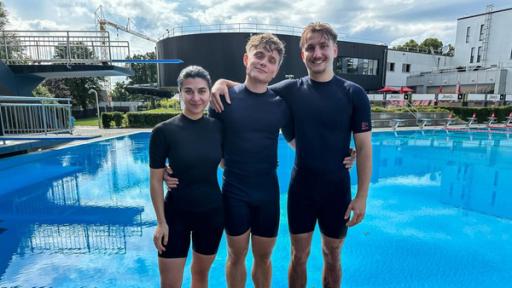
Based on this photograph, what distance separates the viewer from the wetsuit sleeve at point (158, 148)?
200 cm

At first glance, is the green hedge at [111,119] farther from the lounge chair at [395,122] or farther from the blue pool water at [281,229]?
the lounge chair at [395,122]

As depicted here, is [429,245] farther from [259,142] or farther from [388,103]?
[388,103]

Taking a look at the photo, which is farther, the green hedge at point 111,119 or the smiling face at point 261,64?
the green hedge at point 111,119

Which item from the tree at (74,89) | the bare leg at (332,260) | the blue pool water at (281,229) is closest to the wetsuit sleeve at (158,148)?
the bare leg at (332,260)

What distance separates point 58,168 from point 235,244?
9183 millimetres

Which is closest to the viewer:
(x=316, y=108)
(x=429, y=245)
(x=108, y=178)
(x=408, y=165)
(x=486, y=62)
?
(x=316, y=108)

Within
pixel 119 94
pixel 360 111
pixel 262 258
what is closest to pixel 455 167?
pixel 360 111

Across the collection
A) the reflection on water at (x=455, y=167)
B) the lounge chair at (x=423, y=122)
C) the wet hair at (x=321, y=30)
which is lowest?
the reflection on water at (x=455, y=167)

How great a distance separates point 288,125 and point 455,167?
9647 mm

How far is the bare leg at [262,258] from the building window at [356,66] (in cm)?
2943

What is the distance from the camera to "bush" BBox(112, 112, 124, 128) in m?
19.9

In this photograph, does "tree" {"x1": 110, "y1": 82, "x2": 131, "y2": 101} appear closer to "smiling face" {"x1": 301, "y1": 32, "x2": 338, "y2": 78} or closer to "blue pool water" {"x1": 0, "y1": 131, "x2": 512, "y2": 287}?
"blue pool water" {"x1": 0, "y1": 131, "x2": 512, "y2": 287}

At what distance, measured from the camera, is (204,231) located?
2.18m

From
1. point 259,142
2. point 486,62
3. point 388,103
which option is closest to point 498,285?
point 259,142
